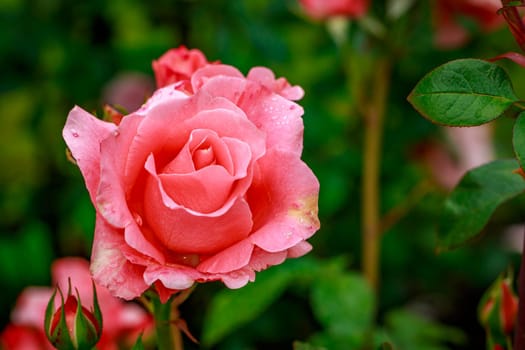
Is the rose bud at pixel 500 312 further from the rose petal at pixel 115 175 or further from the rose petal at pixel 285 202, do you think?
the rose petal at pixel 115 175

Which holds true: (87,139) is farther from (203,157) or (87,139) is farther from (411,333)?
(411,333)

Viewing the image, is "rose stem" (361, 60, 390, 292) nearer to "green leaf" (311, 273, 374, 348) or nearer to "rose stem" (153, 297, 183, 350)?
"green leaf" (311, 273, 374, 348)

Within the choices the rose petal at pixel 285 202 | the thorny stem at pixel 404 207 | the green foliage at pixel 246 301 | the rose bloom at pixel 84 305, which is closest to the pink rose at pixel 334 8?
the thorny stem at pixel 404 207

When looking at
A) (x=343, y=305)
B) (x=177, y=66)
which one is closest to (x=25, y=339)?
(x=343, y=305)

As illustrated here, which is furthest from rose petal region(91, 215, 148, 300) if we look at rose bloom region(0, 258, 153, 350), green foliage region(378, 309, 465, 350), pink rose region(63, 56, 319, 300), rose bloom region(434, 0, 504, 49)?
rose bloom region(434, 0, 504, 49)

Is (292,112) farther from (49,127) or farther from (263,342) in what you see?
(49,127)

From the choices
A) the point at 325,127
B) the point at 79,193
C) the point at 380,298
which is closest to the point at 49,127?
the point at 79,193
